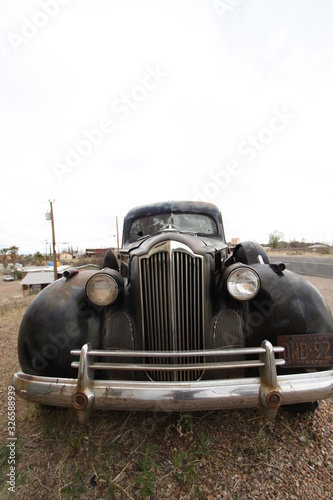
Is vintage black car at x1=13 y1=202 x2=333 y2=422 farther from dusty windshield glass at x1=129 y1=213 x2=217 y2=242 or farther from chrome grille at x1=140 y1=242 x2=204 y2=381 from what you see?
dusty windshield glass at x1=129 y1=213 x2=217 y2=242

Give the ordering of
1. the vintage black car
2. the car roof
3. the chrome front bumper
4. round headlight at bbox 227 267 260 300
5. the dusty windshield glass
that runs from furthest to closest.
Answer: the car roof → the dusty windshield glass → round headlight at bbox 227 267 260 300 → the vintage black car → the chrome front bumper

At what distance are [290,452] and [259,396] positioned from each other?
723 millimetres

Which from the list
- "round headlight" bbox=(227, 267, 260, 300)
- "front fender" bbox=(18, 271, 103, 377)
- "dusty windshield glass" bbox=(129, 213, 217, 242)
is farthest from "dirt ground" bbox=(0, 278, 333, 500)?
"dusty windshield glass" bbox=(129, 213, 217, 242)

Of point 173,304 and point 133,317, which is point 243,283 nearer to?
point 173,304

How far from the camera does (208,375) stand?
2.22m

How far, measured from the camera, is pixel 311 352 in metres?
2.05

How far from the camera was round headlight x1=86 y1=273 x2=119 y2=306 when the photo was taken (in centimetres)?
221

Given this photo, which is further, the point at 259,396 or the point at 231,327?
the point at 231,327

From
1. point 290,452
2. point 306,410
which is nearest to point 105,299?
point 290,452

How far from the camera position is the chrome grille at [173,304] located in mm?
2121

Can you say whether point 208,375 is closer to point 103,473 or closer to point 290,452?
point 290,452

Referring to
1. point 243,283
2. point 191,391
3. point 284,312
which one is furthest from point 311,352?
point 191,391

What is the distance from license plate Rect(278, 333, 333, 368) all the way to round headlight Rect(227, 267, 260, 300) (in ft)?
1.63

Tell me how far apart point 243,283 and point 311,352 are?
710mm
